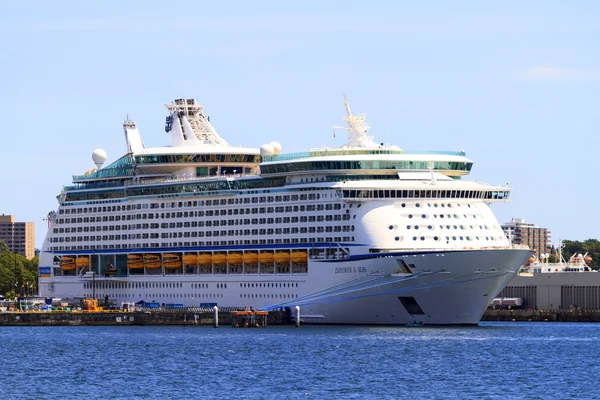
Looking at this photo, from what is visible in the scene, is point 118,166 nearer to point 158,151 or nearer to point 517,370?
point 158,151

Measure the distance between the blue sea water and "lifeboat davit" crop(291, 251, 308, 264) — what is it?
5.01 meters

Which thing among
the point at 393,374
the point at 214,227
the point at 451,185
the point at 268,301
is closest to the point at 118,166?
the point at 214,227

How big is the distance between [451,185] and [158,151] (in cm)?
3024

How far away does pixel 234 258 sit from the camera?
112500 mm

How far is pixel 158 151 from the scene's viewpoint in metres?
122

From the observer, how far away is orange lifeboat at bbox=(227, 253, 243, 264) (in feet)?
368

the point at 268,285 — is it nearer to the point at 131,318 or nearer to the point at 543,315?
the point at 131,318

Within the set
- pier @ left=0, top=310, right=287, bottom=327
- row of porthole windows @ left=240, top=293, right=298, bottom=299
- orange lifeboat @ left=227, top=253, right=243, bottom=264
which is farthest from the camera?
orange lifeboat @ left=227, top=253, right=243, bottom=264

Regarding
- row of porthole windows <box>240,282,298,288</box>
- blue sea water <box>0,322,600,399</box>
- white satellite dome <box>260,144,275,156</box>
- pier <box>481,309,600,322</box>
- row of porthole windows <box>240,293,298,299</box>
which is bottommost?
blue sea water <box>0,322,600,399</box>

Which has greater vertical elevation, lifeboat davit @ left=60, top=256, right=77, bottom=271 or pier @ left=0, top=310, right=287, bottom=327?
lifeboat davit @ left=60, top=256, right=77, bottom=271

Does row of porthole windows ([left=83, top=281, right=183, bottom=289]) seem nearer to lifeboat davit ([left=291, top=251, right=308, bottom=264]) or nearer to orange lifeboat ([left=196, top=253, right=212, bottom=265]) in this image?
orange lifeboat ([left=196, top=253, right=212, bottom=265])

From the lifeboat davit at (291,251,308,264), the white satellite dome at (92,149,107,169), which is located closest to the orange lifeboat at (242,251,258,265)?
the lifeboat davit at (291,251,308,264)

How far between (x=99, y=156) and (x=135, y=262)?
43.4 feet

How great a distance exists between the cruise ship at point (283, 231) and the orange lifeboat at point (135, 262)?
0.39ft
